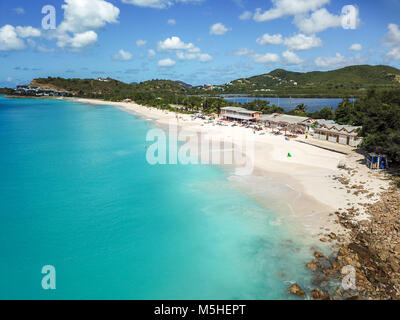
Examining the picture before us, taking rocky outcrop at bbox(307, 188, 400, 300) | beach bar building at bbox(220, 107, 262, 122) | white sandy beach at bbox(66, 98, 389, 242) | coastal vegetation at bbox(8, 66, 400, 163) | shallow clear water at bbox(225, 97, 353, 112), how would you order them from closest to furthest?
rocky outcrop at bbox(307, 188, 400, 300) → white sandy beach at bbox(66, 98, 389, 242) → coastal vegetation at bbox(8, 66, 400, 163) → beach bar building at bbox(220, 107, 262, 122) → shallow clear water at bbox(225, 97, 353, 112)

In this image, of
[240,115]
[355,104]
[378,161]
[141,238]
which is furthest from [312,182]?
[240,115]

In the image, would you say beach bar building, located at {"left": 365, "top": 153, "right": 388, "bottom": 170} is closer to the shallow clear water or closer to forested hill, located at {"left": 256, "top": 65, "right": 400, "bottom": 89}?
the shallow clear water

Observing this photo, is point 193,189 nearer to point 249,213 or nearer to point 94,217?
point 249,213

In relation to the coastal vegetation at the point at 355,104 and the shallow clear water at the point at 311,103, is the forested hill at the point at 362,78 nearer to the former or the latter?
the coastal vegetation at the point at 355,104

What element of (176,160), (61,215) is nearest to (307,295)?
(61,215)

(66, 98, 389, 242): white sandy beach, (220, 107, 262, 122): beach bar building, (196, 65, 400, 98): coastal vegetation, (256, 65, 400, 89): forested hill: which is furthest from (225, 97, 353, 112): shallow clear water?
Result: (66, 98, 389, 242): white sandy beach

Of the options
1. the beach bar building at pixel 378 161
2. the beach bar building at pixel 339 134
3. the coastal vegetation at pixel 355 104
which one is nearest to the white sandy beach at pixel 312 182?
the beach bar building at pixel 378 161

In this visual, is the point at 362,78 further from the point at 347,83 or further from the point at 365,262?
the point at 365,262
